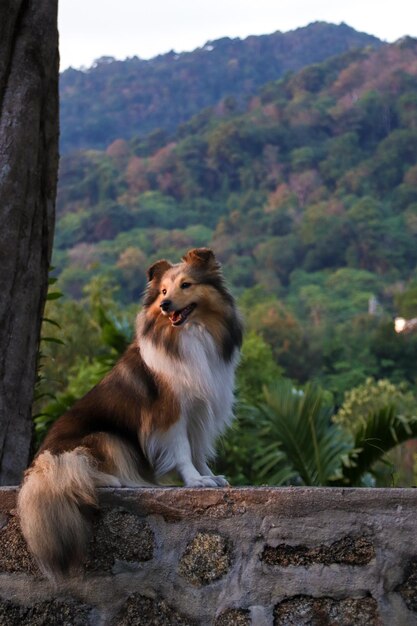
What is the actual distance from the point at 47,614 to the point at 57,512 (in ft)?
1.23

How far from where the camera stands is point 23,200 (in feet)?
18.9

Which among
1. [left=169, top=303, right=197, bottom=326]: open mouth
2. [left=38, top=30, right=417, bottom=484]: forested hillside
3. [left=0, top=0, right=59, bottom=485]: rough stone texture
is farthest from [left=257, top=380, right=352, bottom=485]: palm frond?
[left=38, top=30, right=417, bottom=484]: forested hillside

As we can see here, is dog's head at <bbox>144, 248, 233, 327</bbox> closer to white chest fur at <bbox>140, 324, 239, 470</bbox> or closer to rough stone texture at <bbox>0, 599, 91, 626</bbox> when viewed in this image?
white chest fur at <bbox>140, 324, 239, 470</bbox>

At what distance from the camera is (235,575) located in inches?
145

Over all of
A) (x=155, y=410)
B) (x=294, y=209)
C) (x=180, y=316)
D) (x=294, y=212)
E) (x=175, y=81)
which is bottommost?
(x=155, y=410)

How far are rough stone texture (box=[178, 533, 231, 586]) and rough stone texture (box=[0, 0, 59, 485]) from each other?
215 centimetres

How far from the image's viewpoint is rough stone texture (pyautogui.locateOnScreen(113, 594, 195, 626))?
3725mm

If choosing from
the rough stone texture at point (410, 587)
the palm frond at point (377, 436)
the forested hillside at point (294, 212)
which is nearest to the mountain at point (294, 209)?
the forested hillside at point (294, 212)

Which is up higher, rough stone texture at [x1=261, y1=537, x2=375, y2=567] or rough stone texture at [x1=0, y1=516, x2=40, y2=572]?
rough stone texture at [x1=261, y1=537, x2=375, y2=567]

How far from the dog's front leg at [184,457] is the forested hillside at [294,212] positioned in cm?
4370

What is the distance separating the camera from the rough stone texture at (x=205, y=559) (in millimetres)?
3715

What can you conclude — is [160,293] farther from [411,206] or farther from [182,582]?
[411,206]

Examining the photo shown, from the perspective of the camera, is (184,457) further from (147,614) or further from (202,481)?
(147,614)

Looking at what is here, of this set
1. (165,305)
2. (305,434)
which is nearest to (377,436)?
(305,434)
